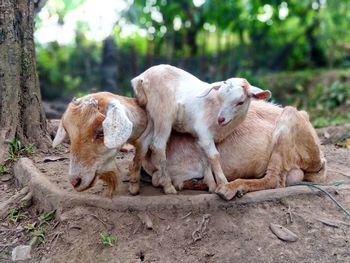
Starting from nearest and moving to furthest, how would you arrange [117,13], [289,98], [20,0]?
1. [20,0]
2. [117,13]
3. [289,98]

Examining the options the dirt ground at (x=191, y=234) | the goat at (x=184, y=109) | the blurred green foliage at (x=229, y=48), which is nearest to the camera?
the dirt ground at (x=191, y=234)

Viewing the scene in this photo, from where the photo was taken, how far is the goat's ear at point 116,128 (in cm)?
361

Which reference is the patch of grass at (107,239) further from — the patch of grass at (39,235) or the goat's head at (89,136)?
the patch of grass at (39,235)

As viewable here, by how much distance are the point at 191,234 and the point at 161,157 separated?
24.5 inches

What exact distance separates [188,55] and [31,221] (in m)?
10.0

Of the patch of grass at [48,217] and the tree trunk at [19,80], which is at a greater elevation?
the tree trunk at [19,80]

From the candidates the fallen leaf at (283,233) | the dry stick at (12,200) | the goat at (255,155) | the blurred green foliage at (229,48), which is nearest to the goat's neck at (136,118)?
the goat at (255,155)

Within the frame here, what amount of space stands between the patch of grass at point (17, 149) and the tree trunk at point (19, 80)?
4cm

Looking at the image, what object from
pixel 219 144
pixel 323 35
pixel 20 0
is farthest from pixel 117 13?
pixel 219 144

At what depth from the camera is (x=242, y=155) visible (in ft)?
14.7

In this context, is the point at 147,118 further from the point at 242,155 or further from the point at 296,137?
the point at 296,137

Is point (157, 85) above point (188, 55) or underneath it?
above

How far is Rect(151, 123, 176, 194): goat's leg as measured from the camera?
4152 millimetres

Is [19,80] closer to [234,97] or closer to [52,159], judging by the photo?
[52,159]
